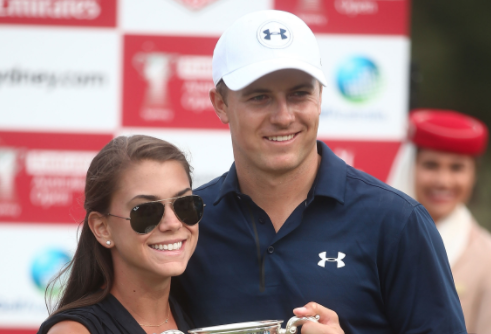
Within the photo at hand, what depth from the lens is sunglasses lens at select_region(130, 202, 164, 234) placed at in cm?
225

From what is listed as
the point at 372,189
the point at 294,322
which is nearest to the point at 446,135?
the point at 372,189

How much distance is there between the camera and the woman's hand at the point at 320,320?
1.99 meters

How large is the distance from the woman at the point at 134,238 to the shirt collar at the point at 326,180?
0.18 metres

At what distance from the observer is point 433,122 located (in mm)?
4297

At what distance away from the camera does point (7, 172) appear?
14.1ft

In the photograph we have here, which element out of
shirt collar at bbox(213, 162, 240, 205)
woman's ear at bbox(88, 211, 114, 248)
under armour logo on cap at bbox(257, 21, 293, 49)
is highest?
under armour logo on cap at bbox(257, 21, 293, 49)

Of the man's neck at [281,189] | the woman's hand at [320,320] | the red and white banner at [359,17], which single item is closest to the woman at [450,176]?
the red and white banner at [359,17]

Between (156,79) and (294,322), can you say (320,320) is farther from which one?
(156,79)

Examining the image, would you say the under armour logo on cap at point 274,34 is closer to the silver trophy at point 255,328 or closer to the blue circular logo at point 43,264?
the silver trophy at point 255,328

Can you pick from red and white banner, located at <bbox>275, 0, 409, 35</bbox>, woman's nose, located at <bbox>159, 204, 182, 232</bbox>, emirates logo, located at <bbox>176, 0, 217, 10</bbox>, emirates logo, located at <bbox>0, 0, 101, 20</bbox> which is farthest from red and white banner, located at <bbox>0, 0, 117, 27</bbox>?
woman's nose, located at <bbox>159, 204, 182, 232</bbox>

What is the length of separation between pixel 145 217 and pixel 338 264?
0.69 m

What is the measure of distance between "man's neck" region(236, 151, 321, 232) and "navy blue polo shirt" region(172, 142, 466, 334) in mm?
38

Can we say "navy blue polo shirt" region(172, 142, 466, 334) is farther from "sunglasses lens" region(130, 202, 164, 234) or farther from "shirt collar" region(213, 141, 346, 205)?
"sunglasses lens" region(130, 202, 164, 234)

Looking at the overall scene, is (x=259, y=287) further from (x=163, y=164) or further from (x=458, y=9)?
(x=458, y=9)
